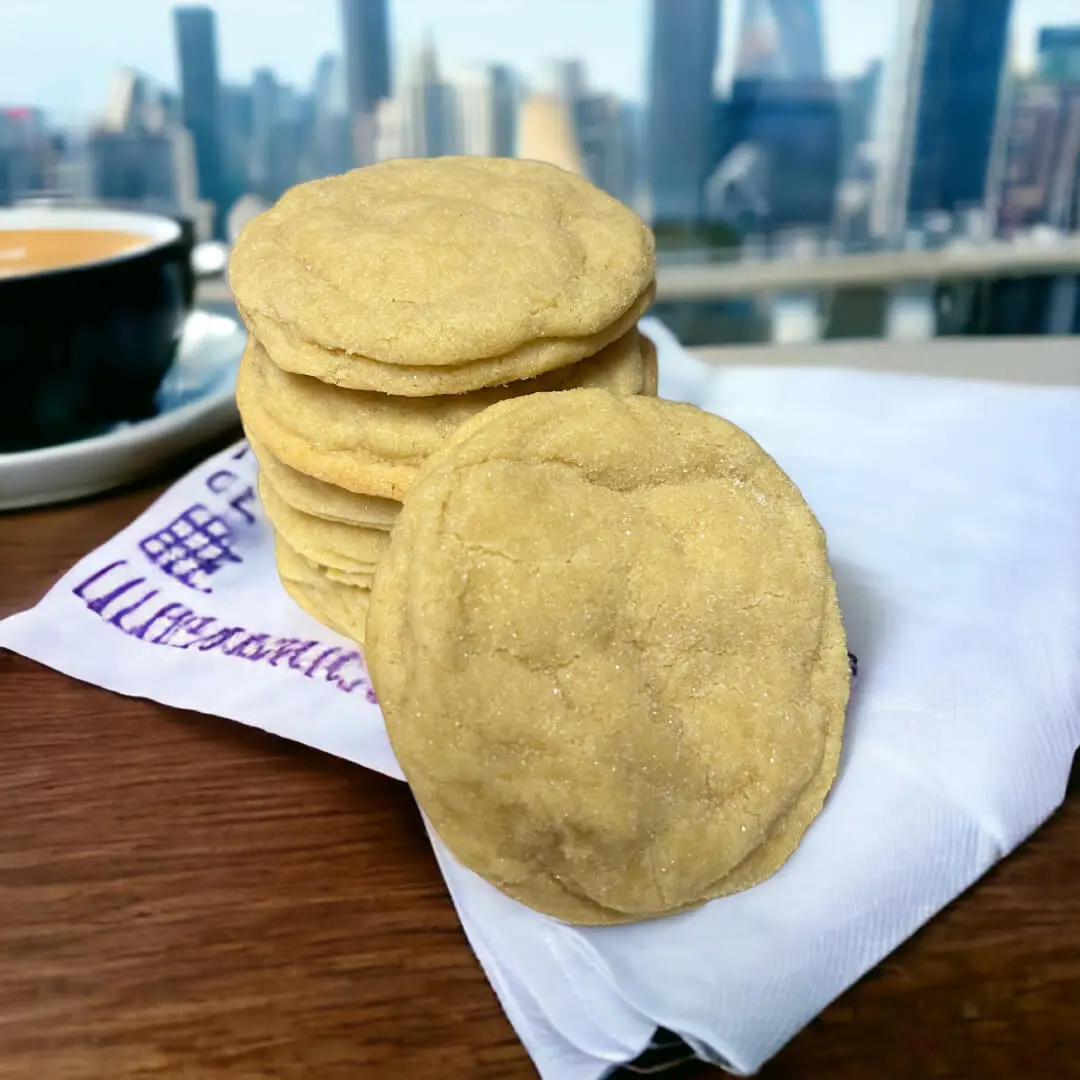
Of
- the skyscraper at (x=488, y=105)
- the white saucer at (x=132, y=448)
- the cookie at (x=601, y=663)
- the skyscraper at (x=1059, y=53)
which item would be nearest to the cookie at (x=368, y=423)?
the cookie at (x=601, y=663)

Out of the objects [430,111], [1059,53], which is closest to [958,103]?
[1059,53]

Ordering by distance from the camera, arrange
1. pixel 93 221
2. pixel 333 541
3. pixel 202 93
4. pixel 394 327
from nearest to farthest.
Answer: pixel 394 327 → pixel 333 541 → pixel 93 221 → pixel 202 93

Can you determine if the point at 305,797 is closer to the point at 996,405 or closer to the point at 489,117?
the point at 996,405

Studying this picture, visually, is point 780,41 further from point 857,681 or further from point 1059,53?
point 857,681

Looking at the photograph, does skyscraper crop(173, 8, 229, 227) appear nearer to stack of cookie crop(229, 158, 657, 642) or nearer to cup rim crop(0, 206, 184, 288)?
cup rim crop(0, 206, 184, 288)

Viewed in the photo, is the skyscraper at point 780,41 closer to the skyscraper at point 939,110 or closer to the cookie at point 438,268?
the skyscraper at point 939,110

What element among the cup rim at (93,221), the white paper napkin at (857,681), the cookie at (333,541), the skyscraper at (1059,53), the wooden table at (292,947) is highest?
the skyscraper at (1059,53)
